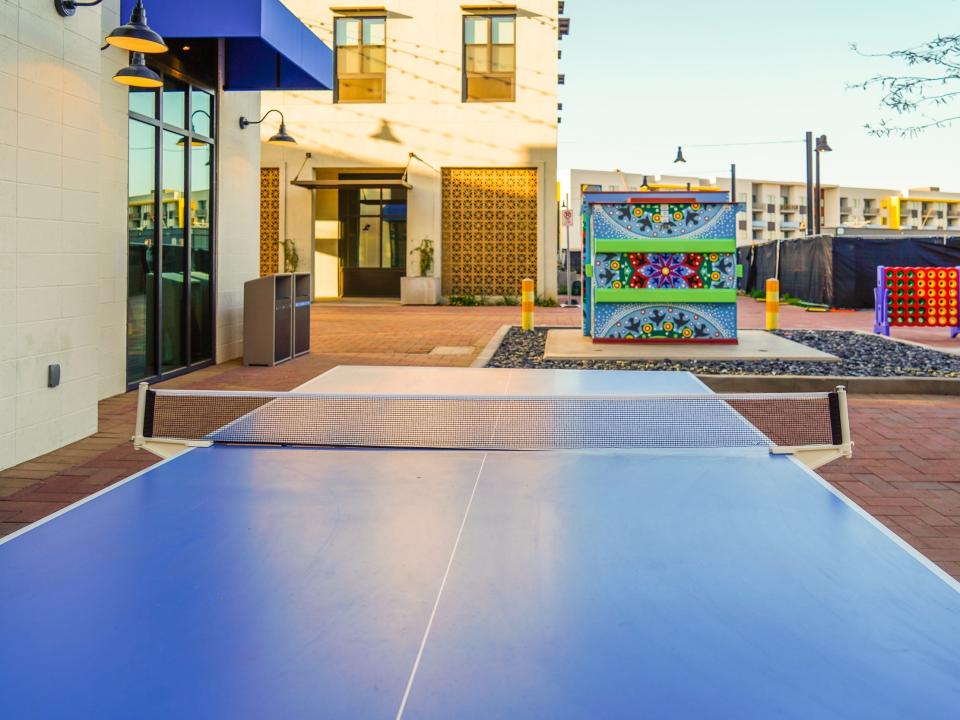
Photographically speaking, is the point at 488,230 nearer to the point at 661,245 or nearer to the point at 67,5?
the point at 661,245

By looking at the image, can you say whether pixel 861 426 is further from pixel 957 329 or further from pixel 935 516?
pixel 957 329

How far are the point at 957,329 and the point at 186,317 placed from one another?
12558mm

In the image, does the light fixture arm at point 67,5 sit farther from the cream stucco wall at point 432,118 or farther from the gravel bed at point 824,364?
the cream stucco wall at point 432,118

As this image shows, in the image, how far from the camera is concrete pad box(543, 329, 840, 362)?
1226cm

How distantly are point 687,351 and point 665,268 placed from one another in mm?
1614

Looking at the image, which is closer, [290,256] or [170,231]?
[170,231]

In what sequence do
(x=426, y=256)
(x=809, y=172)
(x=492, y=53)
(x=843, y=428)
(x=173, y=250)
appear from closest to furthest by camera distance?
1. (x=843, y=428)
2. (x=173, y=250)
3. (x=492, y=53)
4. (x=426, y=256)
5. (x=809, y=172)

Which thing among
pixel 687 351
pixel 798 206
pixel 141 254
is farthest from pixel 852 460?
pixel 798 206

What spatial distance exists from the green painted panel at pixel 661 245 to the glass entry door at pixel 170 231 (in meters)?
5.50

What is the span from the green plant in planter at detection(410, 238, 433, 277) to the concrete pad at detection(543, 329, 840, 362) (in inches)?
543

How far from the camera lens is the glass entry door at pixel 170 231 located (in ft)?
33.3

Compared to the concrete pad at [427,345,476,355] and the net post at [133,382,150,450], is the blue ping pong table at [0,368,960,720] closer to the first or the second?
the net post at [133,382,150,450]

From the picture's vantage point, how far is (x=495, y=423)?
473 centimetres

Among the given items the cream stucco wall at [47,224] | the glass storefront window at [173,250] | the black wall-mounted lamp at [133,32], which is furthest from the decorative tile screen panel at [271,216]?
the black wall-mounted lamp at [133,32]
